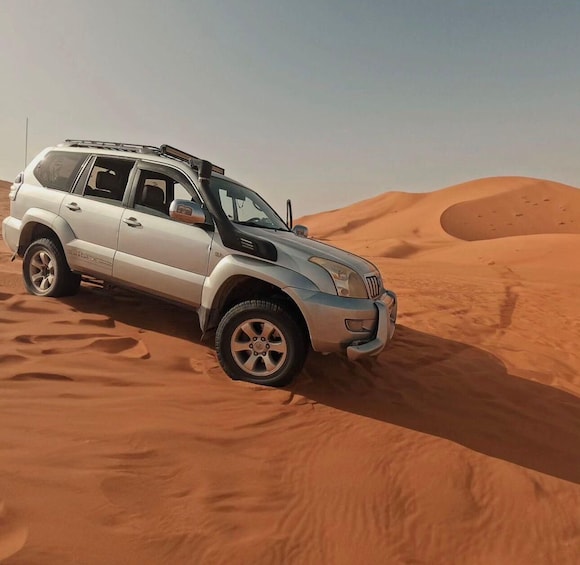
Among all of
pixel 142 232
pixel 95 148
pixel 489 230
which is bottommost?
pixel 142 232

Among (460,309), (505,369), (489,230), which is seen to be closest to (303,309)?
(505,369)

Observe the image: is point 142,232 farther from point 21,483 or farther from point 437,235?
point 437,235

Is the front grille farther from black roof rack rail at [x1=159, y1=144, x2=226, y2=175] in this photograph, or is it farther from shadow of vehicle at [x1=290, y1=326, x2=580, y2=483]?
black roof rack rail at [x1=159, y1=144, x2=226, y2=175]

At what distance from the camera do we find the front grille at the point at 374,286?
3.86 metres

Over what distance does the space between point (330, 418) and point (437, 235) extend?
3484 centimetres

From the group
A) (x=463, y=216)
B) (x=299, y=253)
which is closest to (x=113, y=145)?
(x=299, y=253)

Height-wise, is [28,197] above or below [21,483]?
above

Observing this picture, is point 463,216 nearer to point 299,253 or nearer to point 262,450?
point 299,253

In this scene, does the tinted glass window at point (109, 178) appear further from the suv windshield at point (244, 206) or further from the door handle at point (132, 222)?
the suv windshield at point (244, 206)

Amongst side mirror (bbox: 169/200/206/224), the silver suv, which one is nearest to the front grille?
the silver suv

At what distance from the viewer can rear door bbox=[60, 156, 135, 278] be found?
14.8 ft

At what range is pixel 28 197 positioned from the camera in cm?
514

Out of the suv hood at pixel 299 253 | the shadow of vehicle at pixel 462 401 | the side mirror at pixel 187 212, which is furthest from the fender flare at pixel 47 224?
the shadow of vehicle at pixel 462 401

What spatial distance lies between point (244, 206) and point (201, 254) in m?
1.05
